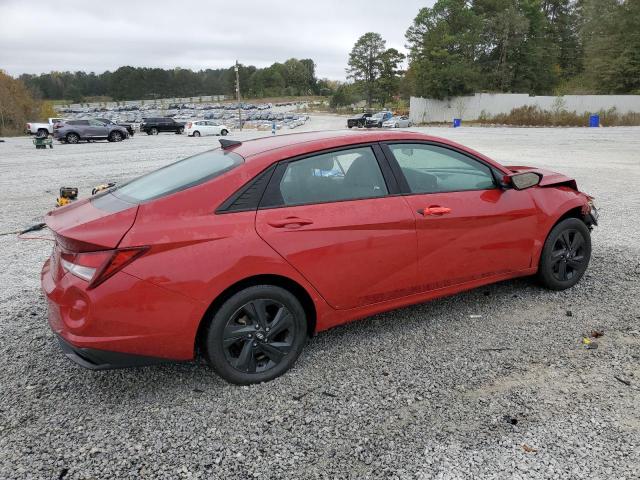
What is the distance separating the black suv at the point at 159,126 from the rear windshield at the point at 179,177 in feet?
128

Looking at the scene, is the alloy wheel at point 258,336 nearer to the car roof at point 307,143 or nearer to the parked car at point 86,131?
the car roof at point 307,143

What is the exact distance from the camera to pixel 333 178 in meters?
3.35

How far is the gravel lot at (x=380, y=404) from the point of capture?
2434 millimetres

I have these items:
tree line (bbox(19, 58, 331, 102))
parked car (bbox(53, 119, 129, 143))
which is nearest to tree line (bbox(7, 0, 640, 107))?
parked car (bbox(53, 119, 129, 143))

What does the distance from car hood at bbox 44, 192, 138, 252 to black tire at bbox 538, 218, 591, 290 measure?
136 inches

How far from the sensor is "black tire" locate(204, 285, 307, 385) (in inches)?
115

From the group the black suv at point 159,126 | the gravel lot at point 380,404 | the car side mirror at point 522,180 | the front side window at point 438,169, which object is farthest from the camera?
the black suv at point 159,126

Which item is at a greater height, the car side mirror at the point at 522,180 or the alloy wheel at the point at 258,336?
the car side mirror at the point at 522,180

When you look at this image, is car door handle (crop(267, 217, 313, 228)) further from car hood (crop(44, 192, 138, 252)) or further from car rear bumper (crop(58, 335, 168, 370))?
car rear bumper (crop(58, 335, 168, 370))

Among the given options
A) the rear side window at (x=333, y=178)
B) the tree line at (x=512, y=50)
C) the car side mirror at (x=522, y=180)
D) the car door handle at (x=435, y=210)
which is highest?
the tree line at (x=512, y=50)

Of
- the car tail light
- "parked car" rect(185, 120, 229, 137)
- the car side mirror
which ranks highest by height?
the car side mirror

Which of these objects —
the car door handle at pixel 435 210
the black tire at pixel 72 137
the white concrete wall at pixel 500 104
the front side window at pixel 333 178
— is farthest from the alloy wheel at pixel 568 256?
the white concrete wall at pixel 500 104

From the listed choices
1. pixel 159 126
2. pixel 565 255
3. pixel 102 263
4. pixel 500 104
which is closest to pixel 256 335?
pixel 102 263

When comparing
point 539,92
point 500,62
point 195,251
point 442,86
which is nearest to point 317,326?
point 195,251
